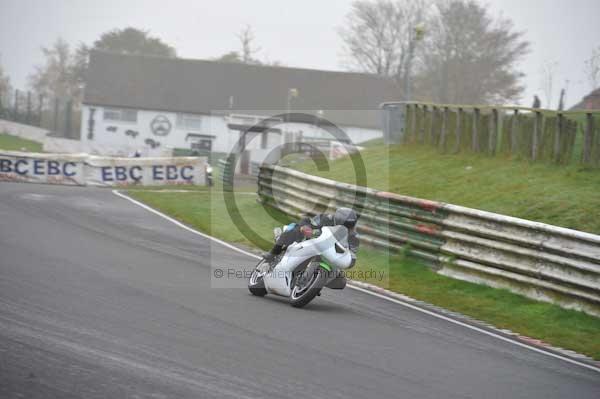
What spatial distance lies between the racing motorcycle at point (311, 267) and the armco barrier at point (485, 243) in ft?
11.2

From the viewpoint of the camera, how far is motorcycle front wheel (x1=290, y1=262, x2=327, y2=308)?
976 cm

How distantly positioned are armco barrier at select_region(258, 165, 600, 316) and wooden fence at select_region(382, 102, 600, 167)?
4.16 m

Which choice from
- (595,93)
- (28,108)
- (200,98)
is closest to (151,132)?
(200,98)

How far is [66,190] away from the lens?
24672 mm

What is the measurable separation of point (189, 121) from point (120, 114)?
19.5ft

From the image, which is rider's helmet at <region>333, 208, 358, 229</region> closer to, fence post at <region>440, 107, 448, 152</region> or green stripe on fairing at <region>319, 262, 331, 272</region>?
green stripe on fairing at <region>319, 262, 331, 272</region>

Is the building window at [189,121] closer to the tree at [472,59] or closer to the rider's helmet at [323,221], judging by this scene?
the tree at [472,59]

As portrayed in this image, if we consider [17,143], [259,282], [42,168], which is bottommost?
[259,282]

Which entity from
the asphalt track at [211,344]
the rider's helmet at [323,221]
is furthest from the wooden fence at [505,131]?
the rider's helmet at [323,221]

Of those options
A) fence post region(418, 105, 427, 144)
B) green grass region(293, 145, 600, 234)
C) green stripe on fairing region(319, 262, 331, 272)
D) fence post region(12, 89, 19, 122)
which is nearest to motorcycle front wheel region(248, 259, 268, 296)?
green stripe on fairing region(319, 262, 331, 272)

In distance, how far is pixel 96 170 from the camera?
28500 millimetres

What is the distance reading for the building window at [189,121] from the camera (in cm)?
7081

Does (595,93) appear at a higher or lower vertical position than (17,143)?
higher
